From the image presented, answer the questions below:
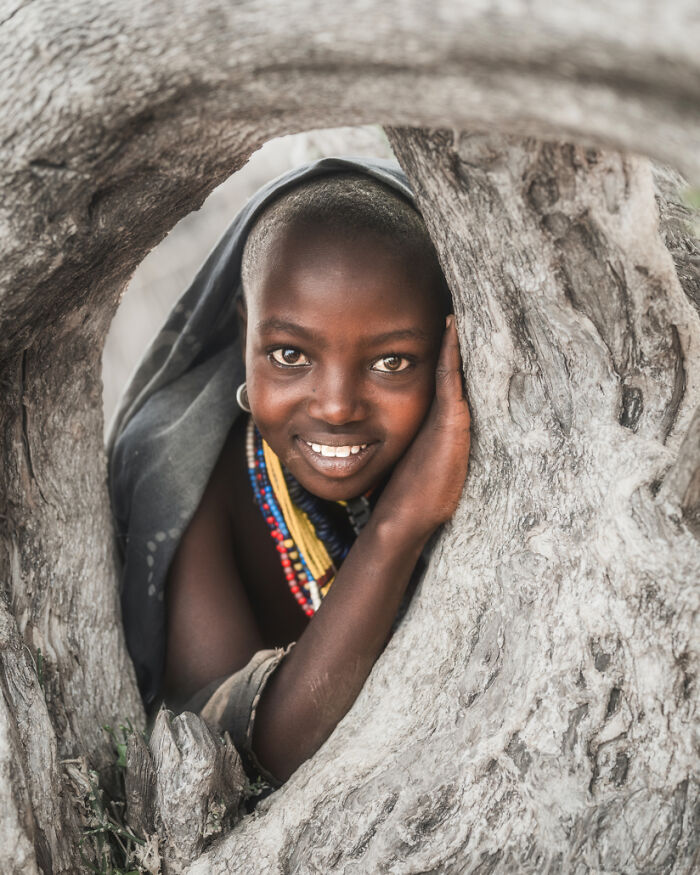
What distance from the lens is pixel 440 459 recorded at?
158 cm

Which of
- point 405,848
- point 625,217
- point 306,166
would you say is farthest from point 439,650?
point 306,166

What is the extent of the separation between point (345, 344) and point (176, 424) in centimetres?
61

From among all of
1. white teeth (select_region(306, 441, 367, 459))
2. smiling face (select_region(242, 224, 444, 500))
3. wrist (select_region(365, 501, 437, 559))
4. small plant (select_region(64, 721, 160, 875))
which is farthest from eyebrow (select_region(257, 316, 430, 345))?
small plant (select_region(64, 721, 160, 875))

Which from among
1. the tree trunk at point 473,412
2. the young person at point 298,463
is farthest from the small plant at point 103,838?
the young person at point 298,463

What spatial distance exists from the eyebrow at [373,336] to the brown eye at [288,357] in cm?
5

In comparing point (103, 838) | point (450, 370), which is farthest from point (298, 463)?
point (103, 838)

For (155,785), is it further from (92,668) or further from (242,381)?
(242,381)

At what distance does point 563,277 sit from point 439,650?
2.16ft

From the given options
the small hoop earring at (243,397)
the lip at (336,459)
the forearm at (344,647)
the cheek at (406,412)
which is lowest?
the forearm at (344,647)

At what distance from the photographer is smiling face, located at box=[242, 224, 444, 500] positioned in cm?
168

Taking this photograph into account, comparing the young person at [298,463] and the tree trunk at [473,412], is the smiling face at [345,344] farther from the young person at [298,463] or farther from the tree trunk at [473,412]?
the tree trunk at [473,412]

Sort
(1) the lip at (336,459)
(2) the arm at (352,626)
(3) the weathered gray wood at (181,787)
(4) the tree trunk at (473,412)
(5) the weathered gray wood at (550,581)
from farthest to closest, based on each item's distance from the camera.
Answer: (1) the lip at (336,459) → (2) the arm at (352,626) → (3) the weathered gray wood at (181,787) → (5) the weathered gray wood at (550,581) → (4) the tree trunk at (473,412)

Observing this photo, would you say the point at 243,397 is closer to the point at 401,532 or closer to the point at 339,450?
the point at 339,450

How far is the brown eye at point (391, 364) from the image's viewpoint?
68.4 inches
